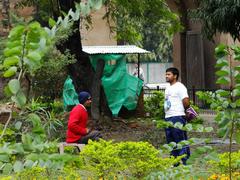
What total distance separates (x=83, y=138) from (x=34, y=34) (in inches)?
310

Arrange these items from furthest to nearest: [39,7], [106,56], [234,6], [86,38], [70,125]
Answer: [86,38], [106,56], [39,7], [234,6], [70,125]

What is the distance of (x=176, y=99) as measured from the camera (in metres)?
9.91

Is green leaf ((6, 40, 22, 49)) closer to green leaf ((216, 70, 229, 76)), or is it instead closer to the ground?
green leaf ((216, 70, 229, 76))

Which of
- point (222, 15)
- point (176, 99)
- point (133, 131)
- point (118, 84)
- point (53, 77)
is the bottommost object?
point (133, 131)

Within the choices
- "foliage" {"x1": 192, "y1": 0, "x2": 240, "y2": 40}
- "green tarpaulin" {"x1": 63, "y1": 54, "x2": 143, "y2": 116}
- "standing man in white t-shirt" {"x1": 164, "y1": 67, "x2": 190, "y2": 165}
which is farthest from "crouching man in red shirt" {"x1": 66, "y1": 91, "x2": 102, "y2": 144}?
"green tarpaulin" {"x1": 63, "y1": 54, "x2": 143, "y2": 116}

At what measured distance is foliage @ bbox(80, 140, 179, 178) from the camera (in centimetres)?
676

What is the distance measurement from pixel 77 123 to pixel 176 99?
1.63 m

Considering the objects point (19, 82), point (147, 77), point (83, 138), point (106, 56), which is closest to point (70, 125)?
point (83, 138)

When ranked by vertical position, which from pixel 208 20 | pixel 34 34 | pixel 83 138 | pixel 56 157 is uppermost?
pixel 208 20

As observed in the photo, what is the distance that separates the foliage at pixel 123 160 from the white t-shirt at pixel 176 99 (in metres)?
2.86

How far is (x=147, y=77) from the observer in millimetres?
52688

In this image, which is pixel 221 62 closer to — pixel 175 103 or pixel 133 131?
pixel 175 103

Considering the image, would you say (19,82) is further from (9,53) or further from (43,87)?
(43,87)

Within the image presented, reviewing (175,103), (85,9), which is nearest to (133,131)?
(175,103)
